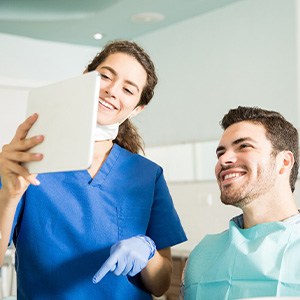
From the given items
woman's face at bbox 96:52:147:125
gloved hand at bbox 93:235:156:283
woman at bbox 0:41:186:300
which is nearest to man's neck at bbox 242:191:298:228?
woman at bbox 0:41:186:300

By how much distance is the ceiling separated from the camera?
4617mm

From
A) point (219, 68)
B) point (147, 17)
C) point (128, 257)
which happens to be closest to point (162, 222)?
point (128, 257)

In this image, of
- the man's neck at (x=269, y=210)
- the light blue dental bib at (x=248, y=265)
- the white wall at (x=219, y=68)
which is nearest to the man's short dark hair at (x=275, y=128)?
the man's neck at (x=269, y=210)

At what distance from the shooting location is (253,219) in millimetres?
1691

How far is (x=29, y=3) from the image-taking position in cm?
465

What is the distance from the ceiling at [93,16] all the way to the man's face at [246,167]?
118 inches

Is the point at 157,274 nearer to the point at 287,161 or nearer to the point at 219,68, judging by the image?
the point at 287,161

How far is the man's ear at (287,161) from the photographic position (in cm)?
A: 174

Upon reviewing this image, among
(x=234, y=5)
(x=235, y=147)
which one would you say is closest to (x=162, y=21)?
(x=234, y=5)

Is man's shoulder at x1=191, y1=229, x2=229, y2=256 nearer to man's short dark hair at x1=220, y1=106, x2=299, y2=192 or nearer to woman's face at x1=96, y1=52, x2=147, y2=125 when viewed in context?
man's short dark hair at x1=220, y1=106, x2=299, y2=192

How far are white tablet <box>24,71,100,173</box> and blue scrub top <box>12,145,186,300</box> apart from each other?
34cm

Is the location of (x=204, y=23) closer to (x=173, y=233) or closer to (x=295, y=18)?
(x=295, y=18)

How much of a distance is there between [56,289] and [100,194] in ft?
0.88

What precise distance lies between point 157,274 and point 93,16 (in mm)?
3616
